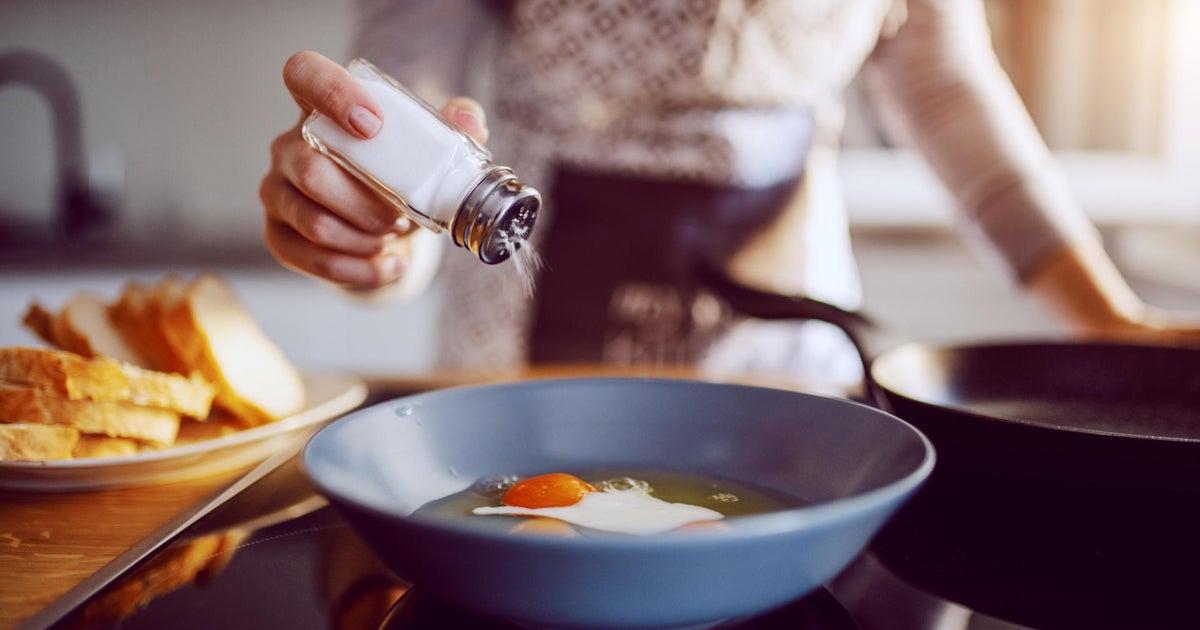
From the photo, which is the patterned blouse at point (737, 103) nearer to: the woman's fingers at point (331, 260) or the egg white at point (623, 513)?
the woman's fingers at point (331, 260)

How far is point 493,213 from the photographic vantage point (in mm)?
530

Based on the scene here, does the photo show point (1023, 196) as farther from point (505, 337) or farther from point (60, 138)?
point (60, 138)

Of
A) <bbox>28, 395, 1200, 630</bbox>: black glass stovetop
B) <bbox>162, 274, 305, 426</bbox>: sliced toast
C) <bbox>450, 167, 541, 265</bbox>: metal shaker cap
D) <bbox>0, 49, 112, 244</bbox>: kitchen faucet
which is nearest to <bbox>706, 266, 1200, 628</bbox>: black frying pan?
<bbox>28, 395, 1200, 630</bbox>: black glass stovetop

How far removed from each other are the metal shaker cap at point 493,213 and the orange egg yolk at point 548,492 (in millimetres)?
137

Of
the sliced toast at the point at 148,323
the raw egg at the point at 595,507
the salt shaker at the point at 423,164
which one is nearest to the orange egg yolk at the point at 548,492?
the raw egg at the point at 595,507

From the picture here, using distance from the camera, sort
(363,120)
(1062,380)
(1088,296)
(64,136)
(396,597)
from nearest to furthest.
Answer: (396,597), (363,120), (1062,380), (1088,296), (64,136)

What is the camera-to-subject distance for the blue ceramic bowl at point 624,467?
330 millimetres

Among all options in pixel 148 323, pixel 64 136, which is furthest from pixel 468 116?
pixel 64 136

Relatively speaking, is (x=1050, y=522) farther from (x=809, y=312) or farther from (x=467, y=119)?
(x=467, y=119)

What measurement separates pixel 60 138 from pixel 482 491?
8.37 feet

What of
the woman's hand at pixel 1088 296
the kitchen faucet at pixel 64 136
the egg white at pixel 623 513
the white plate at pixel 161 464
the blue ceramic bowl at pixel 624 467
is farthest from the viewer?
the kitchen faucet at pixel 64 136

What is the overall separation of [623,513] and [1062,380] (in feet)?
1.30

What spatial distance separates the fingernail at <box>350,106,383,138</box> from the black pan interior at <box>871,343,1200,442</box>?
37cm

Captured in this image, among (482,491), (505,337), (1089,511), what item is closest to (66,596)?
(482,491)
